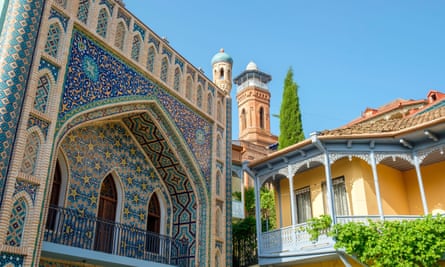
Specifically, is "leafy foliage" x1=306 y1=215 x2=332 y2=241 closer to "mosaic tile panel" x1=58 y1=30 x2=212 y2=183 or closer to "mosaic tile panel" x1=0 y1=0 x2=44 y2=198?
"mosaic tile panel" x1=58 y1=30 x2=212 y2=183

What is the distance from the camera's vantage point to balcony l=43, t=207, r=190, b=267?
9906mm

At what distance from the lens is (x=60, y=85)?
9094 mm

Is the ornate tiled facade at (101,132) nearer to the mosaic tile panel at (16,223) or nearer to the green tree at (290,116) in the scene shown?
the mosaic tile panel at (16,223)

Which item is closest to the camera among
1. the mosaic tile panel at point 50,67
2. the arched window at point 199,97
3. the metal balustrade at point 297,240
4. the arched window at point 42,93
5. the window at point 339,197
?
the arched window at point 42,93

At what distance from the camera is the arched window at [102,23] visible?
10.7 meters

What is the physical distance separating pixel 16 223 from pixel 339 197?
863 cm

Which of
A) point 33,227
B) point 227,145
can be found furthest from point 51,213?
point 227,145

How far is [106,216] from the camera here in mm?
11539

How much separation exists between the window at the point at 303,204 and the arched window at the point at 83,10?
8.03 metres

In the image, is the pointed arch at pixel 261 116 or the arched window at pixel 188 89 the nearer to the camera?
the arched window at pixel 188 89

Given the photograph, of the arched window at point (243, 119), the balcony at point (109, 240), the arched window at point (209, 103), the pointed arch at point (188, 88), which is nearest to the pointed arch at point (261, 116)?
the arched window at point (243, 119)

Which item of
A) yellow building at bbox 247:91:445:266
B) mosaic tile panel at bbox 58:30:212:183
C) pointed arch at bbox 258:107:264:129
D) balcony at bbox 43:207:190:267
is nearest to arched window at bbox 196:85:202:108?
mosaic tile panel at bbox 58:30:212:183

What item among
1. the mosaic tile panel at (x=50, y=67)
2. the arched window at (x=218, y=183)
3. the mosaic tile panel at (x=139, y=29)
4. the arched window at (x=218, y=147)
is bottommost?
the arched window at (x=218, y=183)

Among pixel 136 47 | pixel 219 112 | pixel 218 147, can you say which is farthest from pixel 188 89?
pixel 136 47
